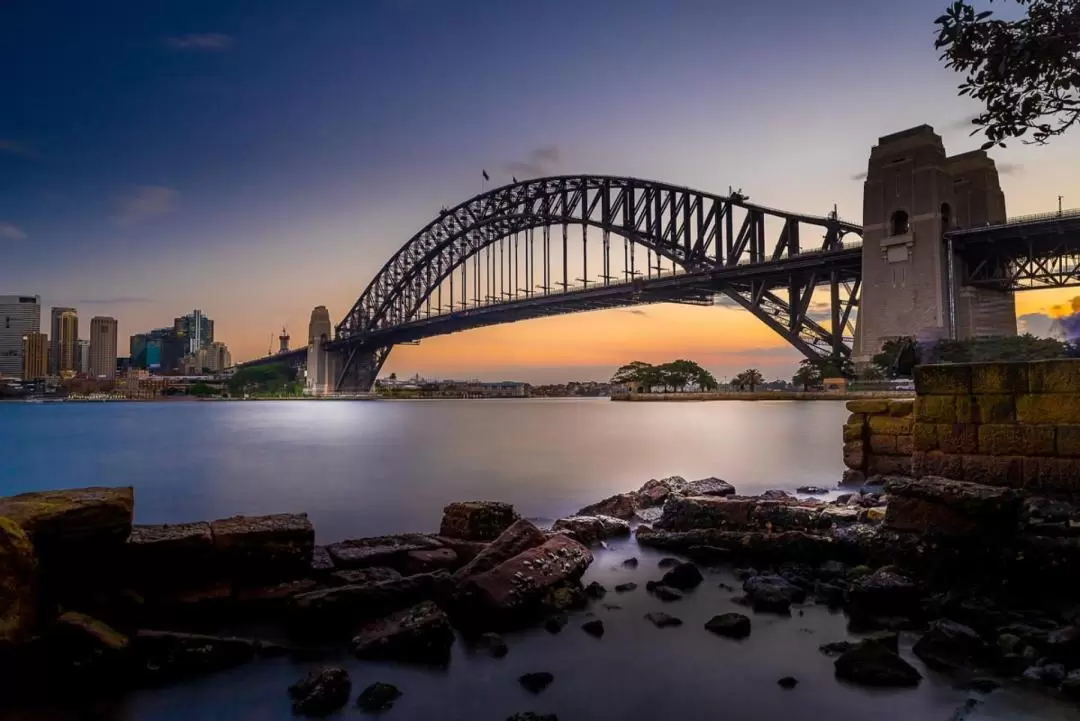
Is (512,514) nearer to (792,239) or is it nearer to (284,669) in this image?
(284,669)

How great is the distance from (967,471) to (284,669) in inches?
249

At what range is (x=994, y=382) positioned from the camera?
6.33m

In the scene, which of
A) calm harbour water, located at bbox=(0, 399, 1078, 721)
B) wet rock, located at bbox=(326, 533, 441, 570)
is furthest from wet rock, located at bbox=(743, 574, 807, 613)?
wet rock, located at bbox=(326, 533, 441, 570)

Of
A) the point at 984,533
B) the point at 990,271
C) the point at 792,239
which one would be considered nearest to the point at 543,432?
the point at 792,239

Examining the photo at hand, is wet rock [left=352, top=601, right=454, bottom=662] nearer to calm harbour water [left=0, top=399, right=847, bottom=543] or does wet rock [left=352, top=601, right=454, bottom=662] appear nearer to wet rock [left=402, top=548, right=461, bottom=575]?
wet rock [left=402, top=548, right=461, bottom=575]

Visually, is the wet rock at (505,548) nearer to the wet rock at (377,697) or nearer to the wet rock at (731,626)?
the wet rock at (377,697)

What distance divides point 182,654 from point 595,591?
2.87 metres

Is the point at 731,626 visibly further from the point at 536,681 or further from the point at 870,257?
the point at 870,257

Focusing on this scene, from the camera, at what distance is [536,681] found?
3.75 meters

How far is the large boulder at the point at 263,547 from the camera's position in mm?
4762

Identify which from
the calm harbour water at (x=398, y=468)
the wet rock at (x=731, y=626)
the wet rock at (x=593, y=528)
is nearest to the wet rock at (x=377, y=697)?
the wet rock at (x=731, y=626)

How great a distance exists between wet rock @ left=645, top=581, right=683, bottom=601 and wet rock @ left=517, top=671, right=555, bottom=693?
5.25 feet

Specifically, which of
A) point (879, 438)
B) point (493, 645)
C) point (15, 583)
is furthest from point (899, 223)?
point (15, 583)

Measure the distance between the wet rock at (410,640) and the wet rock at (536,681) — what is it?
1.85 ft
